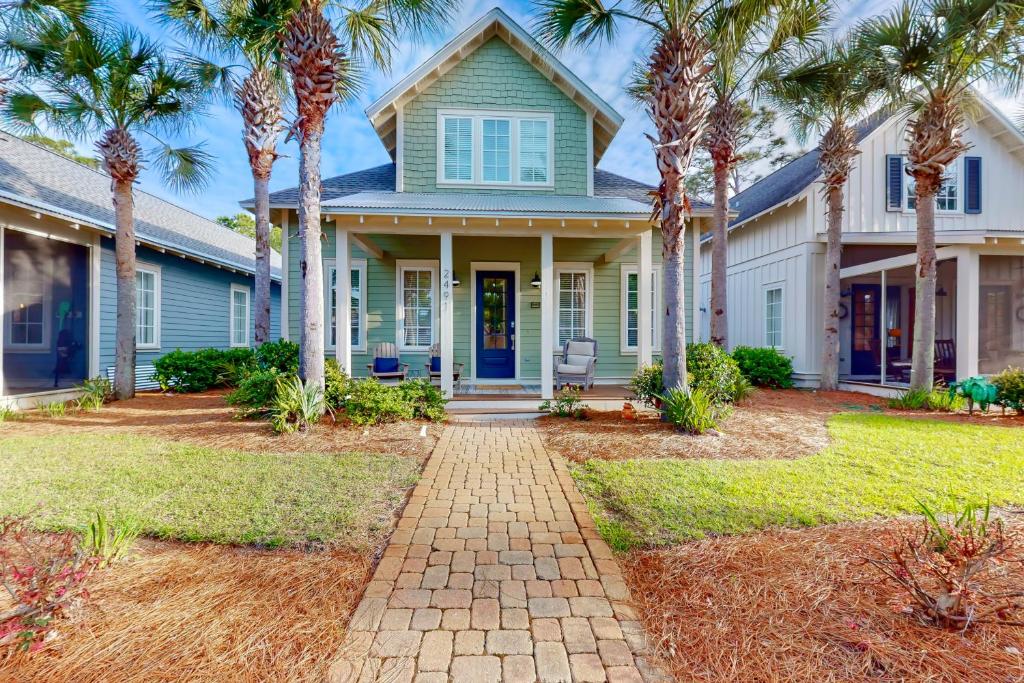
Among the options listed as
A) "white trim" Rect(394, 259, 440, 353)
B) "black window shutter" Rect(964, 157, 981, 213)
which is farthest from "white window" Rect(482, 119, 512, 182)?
"black window shutter" Rect(964, 157, 981, 213)

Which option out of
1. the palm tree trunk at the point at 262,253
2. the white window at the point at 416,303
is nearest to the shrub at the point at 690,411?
the white window at the point at 416,303

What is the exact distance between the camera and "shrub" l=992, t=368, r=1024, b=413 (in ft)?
23.2

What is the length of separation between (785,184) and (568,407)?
10.9 meters

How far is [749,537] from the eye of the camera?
9.97ft

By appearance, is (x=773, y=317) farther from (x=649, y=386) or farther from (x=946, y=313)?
(x=649, y=386)

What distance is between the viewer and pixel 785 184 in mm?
13094

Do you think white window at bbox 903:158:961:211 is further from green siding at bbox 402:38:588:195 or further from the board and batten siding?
the board and batten siding

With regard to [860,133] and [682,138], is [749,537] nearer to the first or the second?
[682,138]

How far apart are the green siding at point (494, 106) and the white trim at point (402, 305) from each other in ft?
5.21

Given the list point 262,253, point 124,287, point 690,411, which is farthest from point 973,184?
point 124,287

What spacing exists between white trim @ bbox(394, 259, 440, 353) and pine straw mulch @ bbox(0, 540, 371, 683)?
741 cm

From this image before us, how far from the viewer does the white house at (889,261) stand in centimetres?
968

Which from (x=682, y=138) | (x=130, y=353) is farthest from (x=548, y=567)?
(x=130, y=353)

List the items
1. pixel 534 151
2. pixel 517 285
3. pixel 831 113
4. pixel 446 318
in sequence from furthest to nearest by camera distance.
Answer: pixel 517 285 → pixel 534 151 → pixel 831 113 → pixel 446 318
